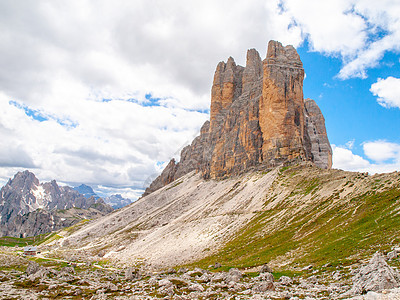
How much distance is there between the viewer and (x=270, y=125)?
390 feet

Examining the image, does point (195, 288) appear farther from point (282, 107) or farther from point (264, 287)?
point (282, 107)

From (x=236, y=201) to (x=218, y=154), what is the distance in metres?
60.5

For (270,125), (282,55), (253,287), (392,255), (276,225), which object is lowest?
(253,287)

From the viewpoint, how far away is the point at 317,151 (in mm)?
147875

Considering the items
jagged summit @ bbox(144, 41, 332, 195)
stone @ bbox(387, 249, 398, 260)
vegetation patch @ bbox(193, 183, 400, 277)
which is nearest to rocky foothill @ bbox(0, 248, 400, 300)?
stone @ bbox(387, 249, 398, 260)

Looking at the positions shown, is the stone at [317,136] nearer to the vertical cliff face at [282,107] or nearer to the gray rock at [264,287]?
the vertical cliff face at [282,107]

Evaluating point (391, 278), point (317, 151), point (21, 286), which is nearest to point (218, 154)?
point (317, 151)

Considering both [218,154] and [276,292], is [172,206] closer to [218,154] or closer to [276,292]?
[218,154]

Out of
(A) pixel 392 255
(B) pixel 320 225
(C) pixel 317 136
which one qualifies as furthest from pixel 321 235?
(C) pixel 317 136

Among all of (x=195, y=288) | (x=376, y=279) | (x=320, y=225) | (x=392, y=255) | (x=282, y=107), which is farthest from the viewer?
(x=282, y=107)

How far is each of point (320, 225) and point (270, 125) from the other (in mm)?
75280

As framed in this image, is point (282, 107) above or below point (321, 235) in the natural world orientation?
above

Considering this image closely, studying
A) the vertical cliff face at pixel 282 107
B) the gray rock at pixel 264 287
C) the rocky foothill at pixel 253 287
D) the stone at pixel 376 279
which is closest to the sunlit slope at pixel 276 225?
the rocky foothill at pixel 253 287

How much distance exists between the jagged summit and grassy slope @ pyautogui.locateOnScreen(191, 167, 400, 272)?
37.5 m
